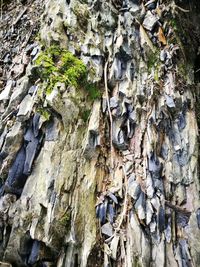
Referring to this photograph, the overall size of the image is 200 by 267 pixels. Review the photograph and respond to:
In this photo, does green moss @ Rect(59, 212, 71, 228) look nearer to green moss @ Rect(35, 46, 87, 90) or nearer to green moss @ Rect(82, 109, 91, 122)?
green moss @ Rect(82, 109, 91, 122)

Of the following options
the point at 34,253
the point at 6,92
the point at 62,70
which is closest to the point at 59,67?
the point at 62,70

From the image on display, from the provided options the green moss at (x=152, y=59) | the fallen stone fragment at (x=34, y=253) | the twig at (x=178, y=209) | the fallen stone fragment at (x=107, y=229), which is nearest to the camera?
the fallen stone fragment at (x=34, y=253)

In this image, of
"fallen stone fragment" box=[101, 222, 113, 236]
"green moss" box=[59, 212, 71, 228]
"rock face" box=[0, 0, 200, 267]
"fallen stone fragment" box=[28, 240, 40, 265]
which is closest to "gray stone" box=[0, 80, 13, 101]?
"rock face" box=[0, 0, 200, 267]

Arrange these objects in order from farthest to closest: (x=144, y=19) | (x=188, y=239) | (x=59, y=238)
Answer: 1. (x=144, y=19)
2. (x=188, y=239)
3. (x=59, y=238)

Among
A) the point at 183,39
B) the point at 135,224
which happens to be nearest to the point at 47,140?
the point at 135,224

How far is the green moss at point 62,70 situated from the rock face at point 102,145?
1 centimetres

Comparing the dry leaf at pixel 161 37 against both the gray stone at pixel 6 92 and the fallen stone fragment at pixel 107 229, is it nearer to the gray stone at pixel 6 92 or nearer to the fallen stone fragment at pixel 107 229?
the gray stone at pixel 6 92

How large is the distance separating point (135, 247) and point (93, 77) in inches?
79.2

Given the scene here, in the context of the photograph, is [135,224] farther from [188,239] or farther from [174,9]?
[174,9]

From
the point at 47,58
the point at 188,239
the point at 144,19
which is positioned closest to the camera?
the point at 188,239

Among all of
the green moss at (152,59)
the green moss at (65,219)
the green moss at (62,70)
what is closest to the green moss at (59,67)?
the green moss at (62,70)

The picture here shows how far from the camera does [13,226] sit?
2939 millimetres

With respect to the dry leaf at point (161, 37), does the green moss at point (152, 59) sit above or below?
below

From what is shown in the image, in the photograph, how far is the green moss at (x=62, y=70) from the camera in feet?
11.4
